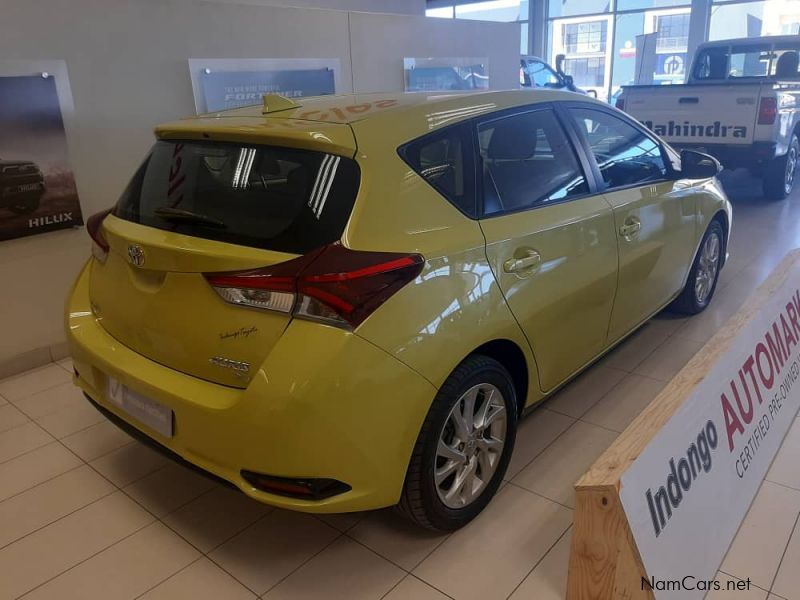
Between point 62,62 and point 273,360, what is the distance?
2.83m

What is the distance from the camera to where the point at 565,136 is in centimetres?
261

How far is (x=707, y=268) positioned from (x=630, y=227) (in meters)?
1.38

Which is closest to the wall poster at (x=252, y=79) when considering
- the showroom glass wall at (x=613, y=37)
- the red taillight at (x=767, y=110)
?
the red taillight at (x=767, y=110)

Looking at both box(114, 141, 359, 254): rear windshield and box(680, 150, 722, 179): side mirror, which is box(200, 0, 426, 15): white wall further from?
box(114, 141, 359, 254): rear windshield

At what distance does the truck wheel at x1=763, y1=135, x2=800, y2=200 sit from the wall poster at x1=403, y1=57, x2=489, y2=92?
333 centimetres

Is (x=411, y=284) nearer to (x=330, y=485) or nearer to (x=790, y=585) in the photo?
(x=330, y=485)

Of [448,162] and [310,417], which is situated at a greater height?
[448,162]

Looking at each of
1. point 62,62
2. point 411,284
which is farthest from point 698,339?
point 62,62

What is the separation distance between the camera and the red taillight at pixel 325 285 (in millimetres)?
1671

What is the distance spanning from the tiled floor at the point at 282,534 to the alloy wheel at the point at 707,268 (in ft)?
3.70

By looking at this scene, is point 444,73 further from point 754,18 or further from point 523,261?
point 754,18

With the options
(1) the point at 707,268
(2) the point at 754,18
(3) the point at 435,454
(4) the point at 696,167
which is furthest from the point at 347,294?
(2) the point at 754,18

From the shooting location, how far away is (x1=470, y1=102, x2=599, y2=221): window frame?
2127mm

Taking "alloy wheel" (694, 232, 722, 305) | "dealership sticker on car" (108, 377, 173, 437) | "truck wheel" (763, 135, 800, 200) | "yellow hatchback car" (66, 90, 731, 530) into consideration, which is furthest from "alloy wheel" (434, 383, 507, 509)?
"truck wheel" (763, 135, 800, 200)
